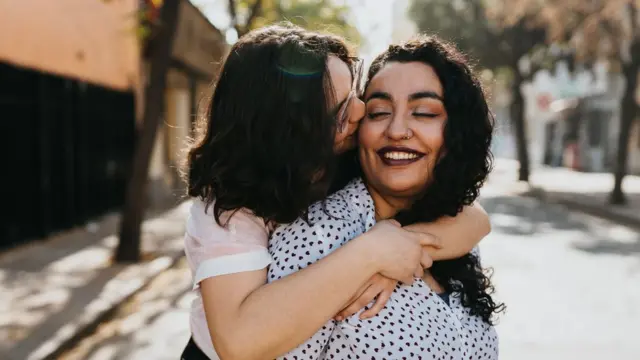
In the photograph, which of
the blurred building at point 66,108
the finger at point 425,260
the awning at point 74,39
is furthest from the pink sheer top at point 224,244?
the awning at point 74,39

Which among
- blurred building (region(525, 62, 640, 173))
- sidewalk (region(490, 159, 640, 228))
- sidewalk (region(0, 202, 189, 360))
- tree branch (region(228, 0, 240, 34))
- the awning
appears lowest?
sidewalk (region(490, 159, 640, 228))

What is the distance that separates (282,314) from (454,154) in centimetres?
68

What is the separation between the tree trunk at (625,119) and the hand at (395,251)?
57.6 ft

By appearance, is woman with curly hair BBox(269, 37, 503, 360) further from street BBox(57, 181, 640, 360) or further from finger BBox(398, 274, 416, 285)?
street BBox(57, 181, 640, 360)

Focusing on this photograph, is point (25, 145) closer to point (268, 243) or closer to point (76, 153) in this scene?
point (76, 153)

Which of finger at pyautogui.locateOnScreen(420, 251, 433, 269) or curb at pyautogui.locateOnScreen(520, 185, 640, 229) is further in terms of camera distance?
curb at pyautogui.locateOnScreen(520, 185, 640, 229)

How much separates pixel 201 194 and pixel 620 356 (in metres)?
4.88

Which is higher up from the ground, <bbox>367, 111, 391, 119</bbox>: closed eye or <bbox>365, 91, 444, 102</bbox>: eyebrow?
<bbox>365, 91, 444, 102</bbox>: eyebrow

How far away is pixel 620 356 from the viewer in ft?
18.4

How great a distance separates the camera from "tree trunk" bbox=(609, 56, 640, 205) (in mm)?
17886

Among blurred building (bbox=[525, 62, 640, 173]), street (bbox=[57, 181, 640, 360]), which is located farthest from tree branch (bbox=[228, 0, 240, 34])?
blurred building (bbox=[525, 62, 640, 173])

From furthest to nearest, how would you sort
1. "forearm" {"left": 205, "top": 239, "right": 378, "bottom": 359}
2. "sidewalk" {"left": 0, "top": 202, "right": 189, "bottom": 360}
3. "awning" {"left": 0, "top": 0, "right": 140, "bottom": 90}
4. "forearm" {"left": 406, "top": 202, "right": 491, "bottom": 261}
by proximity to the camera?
1. "awning" {"left": 0, "top": 0, "right": 140, "bottom": 90}
2. "sidewalk" {"left": 0, "top": 202, "right": 189, "bottom": 360}
3. "forearm" {"left": 406, "top": 202, "right": 491, "bottom": 261}
4. "forearm" {"left": 205, "top": 239, "right": 378, "bottom": 359}

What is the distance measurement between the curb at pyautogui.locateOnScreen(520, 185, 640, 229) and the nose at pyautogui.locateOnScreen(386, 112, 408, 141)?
14.2 m

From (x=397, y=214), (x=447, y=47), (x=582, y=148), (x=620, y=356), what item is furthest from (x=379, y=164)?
(x=582, y=148)
